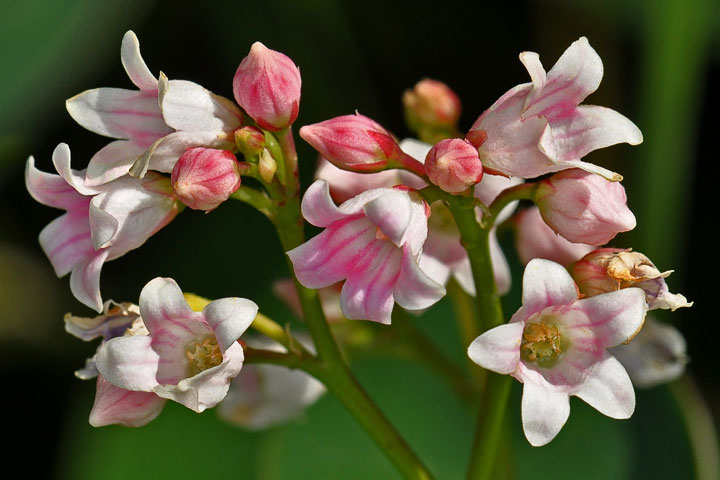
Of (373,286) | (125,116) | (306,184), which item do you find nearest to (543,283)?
(373,286)

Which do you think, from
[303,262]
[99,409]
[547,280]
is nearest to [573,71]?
[547,280]

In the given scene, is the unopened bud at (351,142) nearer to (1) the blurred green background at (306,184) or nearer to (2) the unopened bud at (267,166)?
(2) the unopened bud at (267,166)

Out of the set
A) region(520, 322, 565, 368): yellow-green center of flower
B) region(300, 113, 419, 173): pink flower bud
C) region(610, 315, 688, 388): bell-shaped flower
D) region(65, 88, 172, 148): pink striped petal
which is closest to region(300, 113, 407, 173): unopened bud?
region(300, 113, 419, 173): pink flower bud

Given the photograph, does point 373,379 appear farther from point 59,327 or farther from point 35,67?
point 35,67

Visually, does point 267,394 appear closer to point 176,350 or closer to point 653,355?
point 176,350

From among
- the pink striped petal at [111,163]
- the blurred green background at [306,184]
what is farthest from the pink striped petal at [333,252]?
the blurred green background at [306,184]
